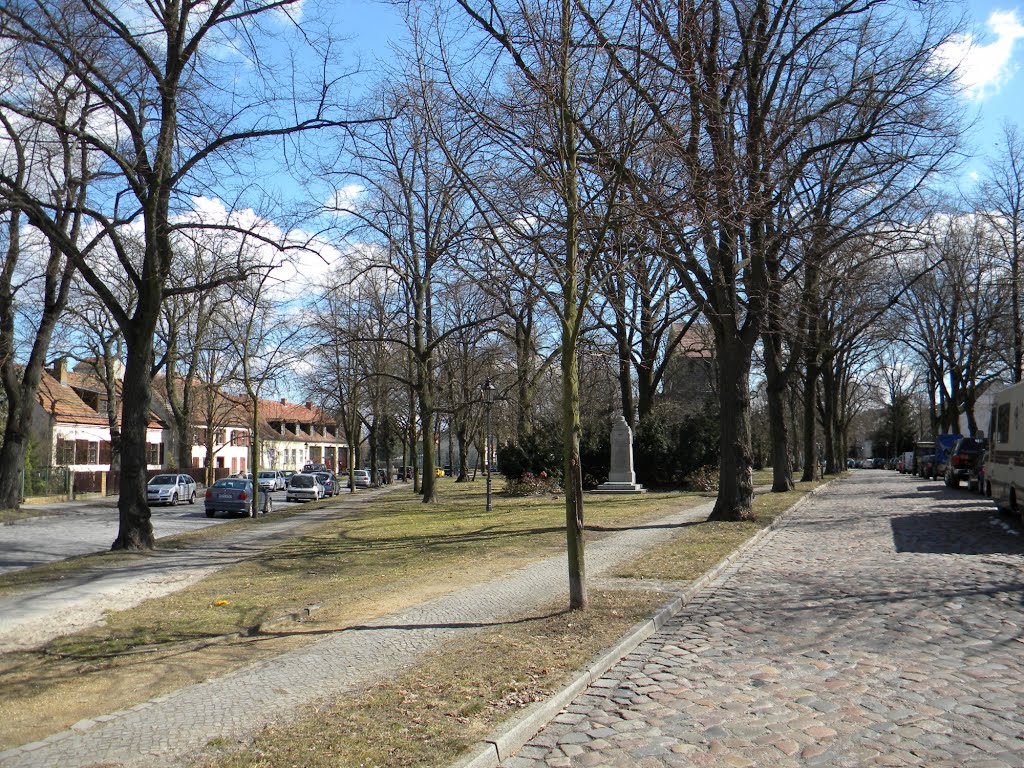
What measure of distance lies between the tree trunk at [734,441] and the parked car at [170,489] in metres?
30.9

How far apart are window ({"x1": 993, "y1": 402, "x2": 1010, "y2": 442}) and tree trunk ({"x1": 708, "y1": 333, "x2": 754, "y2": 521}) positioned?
5.63 metres

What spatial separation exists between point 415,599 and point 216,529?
50.1ft

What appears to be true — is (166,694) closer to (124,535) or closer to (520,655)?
(520,655)

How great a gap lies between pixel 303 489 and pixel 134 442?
31.2 m

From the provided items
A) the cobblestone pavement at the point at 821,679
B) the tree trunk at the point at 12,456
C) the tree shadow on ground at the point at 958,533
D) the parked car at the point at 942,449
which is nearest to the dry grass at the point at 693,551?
the cobblestone pavement at the point at 821,679

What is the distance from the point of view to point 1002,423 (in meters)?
19.4

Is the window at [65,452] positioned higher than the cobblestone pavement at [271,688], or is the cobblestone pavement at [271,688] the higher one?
the window at [65,452]

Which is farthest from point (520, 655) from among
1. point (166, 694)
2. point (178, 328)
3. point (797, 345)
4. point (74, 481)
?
point (74, 481)

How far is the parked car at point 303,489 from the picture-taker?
4600 centimetres

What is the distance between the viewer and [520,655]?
7012 millimetres

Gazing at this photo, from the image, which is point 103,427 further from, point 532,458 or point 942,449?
point 942,449

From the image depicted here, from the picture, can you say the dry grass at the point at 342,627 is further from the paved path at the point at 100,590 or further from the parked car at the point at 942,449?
the parked car at the point at 942,449

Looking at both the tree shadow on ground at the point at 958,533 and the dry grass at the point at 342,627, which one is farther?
the tree shadow on ground at the point at 958,533

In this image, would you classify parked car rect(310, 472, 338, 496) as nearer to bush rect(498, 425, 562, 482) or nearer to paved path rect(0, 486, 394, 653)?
bush rect(498, 425, 562, 482)
